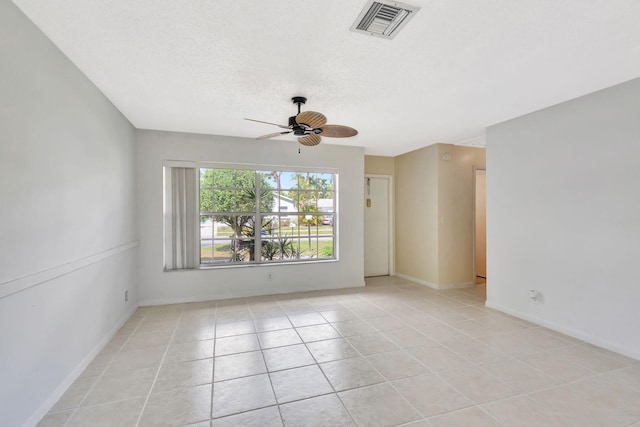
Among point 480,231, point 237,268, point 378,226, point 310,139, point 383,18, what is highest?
point 383,18

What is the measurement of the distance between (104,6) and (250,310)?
3.38 meters

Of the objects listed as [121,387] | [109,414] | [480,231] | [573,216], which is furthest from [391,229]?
[109,414]

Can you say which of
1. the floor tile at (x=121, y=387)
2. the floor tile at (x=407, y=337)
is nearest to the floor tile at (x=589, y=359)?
the floor tile at (x=407, y=337)

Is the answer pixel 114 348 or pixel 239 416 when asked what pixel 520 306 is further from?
pixel 114 348

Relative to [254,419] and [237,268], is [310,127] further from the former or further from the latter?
[237,268]

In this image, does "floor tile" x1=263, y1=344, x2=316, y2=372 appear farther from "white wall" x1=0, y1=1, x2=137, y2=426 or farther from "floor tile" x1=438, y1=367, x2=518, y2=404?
"white wall" x1=0, y1=1, x2=137, y2=426

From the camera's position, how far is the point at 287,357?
269 centimetres

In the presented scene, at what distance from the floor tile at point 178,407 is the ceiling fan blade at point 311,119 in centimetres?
236

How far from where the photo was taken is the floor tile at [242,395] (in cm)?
199

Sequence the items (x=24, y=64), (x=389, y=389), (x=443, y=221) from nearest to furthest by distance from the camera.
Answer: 1. (x=24, y=64)
2. (x=389, y=389)
3. (x=443, y=221)

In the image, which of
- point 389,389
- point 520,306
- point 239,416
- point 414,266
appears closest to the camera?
point 239,416

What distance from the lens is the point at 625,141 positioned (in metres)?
2.69

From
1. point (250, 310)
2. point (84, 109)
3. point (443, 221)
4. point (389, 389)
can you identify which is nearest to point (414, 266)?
point (443, 221)

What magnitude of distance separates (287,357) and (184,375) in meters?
0.86
